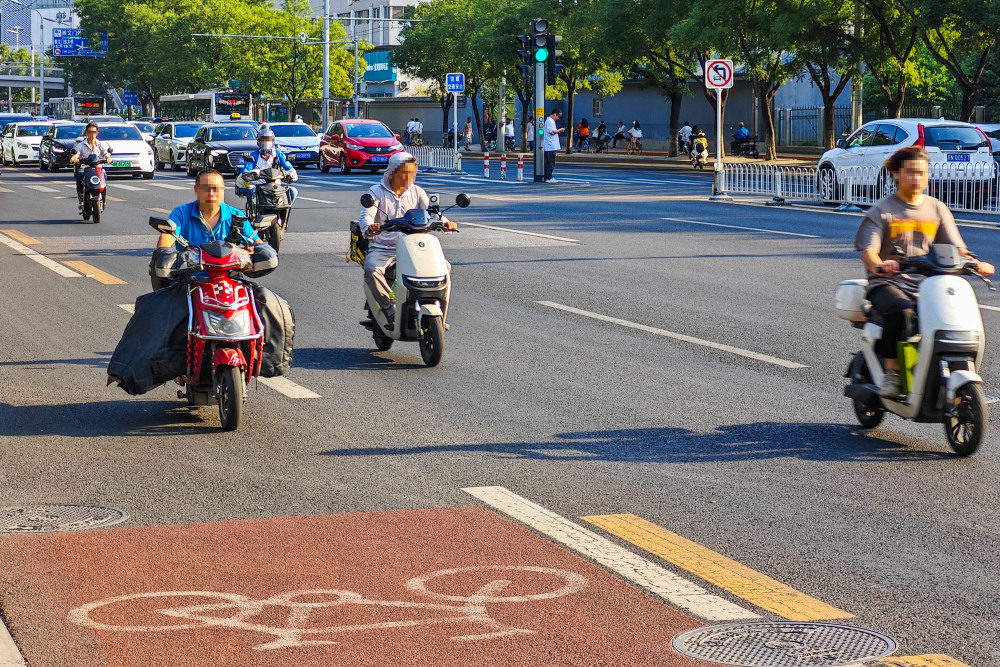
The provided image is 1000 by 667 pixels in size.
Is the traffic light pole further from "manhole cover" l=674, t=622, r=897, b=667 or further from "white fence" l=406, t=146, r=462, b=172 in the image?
"manhole cover" l=674, t=622, r=897, b=667

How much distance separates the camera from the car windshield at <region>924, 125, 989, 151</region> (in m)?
27.1

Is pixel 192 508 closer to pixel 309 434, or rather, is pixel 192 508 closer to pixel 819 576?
pixel 309 434

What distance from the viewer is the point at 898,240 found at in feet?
25.9

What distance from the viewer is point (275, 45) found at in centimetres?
8575

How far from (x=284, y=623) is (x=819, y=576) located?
77.1 inches

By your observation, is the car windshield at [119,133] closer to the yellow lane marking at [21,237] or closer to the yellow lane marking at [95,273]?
the yellow lane marking at [21,237]

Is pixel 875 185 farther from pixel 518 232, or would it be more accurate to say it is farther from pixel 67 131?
pixel 67 131

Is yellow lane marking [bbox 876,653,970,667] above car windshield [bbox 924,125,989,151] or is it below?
below

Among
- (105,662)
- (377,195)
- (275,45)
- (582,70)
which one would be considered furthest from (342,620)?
(275,45)

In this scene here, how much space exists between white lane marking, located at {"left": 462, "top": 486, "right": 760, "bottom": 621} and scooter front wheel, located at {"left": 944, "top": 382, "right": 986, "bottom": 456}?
7.50 ft

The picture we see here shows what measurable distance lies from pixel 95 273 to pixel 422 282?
7.16 metres

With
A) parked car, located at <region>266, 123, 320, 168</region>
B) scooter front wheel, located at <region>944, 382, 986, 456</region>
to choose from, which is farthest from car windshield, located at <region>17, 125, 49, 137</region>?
scooter front wheel, located at <region>944, 382, 986, 456</region>

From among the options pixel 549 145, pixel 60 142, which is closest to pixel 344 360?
pixel 549 145

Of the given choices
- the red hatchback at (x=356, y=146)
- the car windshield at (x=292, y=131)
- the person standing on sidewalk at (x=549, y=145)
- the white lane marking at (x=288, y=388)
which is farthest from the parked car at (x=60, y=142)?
the white lane marking at (x=288, y=388)
